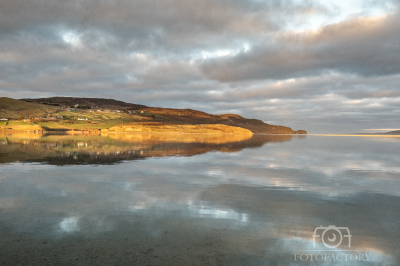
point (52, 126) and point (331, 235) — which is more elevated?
point (331, 235)

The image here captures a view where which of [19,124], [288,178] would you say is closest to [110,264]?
[288,178]

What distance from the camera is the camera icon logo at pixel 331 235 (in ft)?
20.7

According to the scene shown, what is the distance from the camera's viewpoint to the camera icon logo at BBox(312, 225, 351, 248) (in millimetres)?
6324

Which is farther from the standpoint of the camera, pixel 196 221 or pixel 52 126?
pixel 52 126

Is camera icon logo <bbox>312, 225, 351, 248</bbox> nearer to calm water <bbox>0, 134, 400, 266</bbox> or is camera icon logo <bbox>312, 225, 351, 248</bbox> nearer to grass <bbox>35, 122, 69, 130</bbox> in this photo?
calm water <bbox>0, 134, 400, 266</bbox>

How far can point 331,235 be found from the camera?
677 cm

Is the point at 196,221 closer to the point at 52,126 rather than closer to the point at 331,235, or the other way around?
the point at 331,235

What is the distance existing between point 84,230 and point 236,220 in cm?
412

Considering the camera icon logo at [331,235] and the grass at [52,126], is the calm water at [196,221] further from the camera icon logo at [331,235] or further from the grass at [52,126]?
the grass at [52,126]

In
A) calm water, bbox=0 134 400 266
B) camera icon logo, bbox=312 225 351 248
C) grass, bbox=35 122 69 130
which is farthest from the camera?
grass, bbox=35 122 69 130

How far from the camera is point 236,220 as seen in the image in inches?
303

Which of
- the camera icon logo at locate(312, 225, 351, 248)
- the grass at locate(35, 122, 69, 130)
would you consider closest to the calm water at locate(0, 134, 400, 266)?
the camera icon logo at locate(312, 225, 351, 248)

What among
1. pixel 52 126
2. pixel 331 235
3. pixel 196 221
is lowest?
pixel 52 126

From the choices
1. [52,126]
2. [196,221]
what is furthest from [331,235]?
[52,126]
